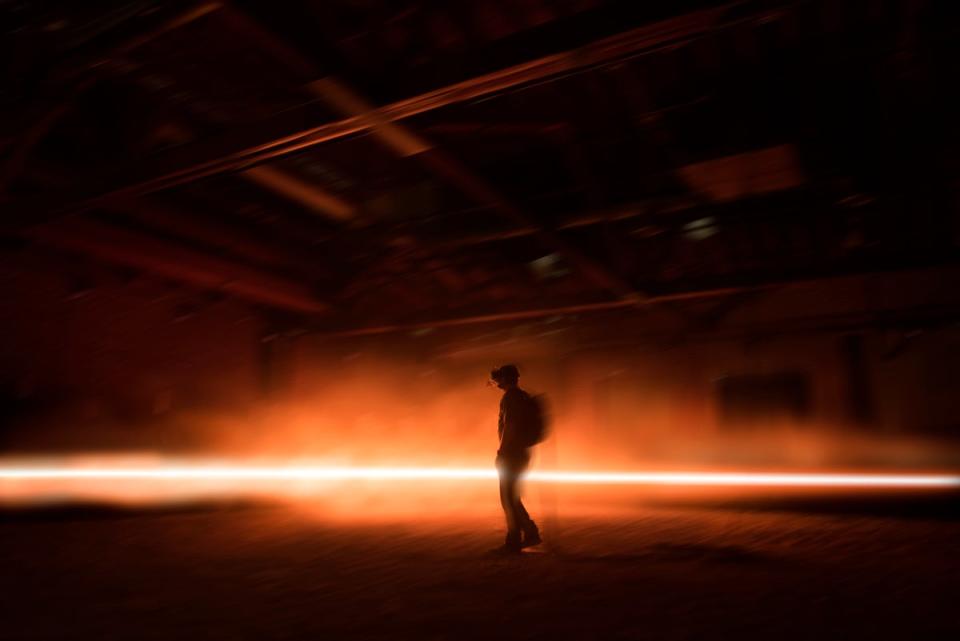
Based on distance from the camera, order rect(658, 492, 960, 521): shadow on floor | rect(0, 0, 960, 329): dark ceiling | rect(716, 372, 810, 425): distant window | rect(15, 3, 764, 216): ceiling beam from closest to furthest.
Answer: rect(15, 3, 764, 216): ceiling beam → rect(0, 0, 960, 329): dark ceiling → rect(658, 492, 960, 521): shadow on floor → rect(716, 372, 810, 425): distant window

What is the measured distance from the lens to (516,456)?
21.1 ft

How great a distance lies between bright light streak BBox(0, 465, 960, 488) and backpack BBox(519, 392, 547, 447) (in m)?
3.07

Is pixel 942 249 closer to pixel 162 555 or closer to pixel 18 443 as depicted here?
pixel 162 555

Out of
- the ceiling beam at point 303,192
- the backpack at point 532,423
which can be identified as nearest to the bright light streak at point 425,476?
the backpack at point 532,423

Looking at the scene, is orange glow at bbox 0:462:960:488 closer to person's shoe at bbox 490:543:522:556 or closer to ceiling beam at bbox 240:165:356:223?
person's shoe at bbox 490:543:522:556

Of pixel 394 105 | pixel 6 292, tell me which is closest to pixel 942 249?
pixel 394 105

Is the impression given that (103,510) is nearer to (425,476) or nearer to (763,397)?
(425,476)

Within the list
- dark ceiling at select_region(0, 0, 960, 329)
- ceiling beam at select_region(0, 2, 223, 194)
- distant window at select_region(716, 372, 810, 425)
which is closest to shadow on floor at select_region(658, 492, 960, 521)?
distant window at select_region(716, 372, 810, 425)

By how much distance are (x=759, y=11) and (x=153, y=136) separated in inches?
241

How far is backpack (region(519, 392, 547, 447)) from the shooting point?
6.46 meters

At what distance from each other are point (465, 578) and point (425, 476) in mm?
8280

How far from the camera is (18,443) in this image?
8.29m

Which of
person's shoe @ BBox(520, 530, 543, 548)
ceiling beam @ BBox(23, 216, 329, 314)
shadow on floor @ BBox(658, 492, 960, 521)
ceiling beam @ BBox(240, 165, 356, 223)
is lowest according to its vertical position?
shadow on floor @ BBox(658, 492, 960, 521)

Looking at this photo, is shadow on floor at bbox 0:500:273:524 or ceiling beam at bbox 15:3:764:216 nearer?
ceiling beam at bbox 15:3:764:216
